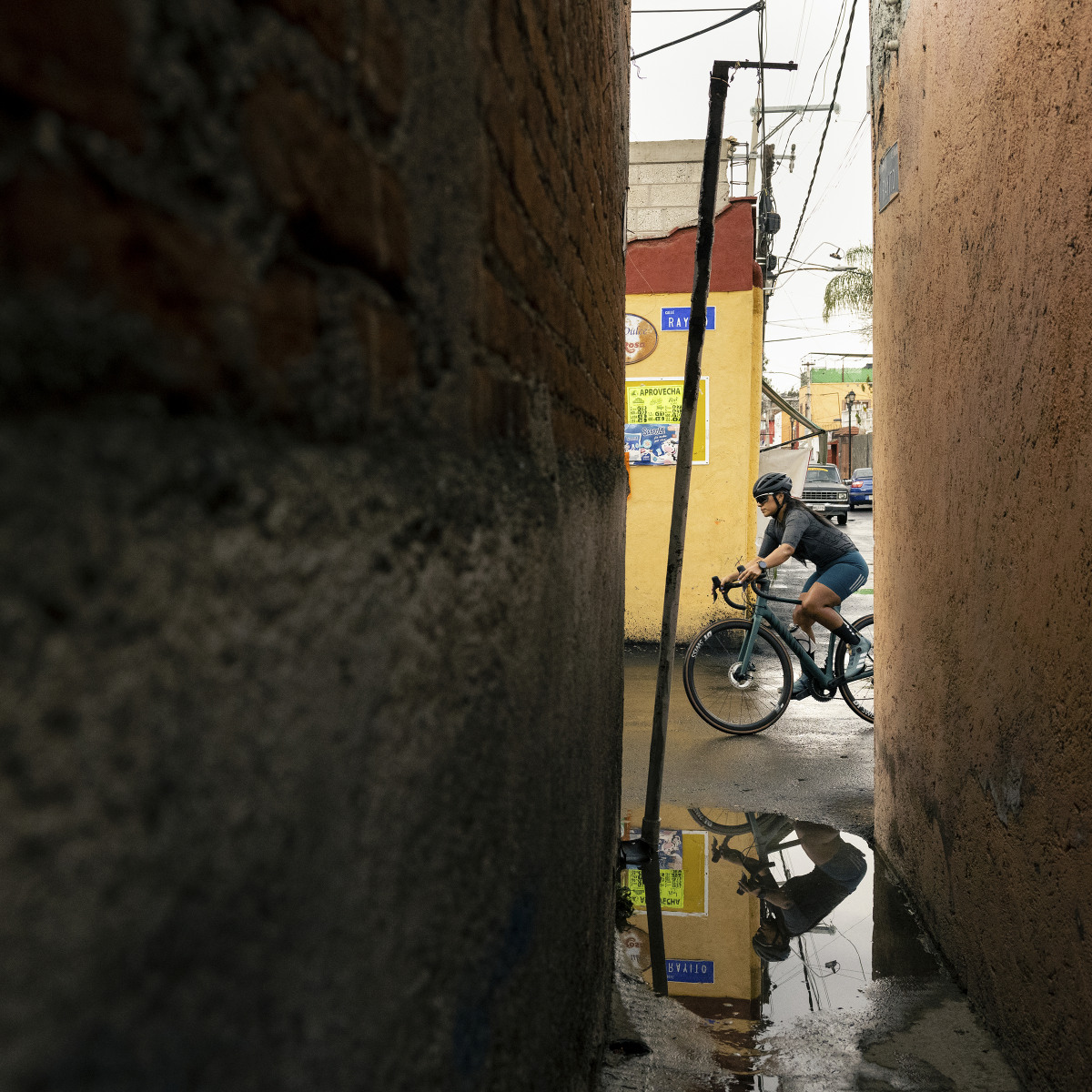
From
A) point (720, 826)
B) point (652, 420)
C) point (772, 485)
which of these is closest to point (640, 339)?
point (652, 420)

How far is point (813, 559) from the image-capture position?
254 inches

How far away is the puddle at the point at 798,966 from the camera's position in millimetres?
2785

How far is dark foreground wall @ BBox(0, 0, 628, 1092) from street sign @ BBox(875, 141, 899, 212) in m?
3.43

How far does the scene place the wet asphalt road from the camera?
501 centimetres

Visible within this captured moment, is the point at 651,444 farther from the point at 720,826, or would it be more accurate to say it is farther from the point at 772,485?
the point at 720,826

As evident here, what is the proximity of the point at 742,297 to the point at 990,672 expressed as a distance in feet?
20.7

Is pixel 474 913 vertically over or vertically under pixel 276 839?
under

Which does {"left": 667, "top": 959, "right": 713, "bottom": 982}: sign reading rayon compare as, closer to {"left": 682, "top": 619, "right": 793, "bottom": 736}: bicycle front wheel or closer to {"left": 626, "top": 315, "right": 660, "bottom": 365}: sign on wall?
{"left": 682, "top": 619, "right": 793, "bottom": 736}: bicycle front wheel

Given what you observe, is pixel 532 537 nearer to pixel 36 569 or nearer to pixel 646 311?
pixel 36 569

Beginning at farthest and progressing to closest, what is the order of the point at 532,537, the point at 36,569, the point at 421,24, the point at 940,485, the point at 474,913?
1. the point at 940,485
2. the point at 532,537
3. the point at 474,913
4. the point at 421,24
5. the point at 36,569

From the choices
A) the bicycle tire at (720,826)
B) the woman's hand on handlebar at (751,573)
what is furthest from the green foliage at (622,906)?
the woman's hand on handlebar at (751,573)

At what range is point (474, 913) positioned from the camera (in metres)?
0.92

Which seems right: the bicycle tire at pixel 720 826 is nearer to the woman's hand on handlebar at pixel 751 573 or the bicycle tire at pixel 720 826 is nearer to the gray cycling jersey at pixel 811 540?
the woman's hand on handlebar at pixel 751 573

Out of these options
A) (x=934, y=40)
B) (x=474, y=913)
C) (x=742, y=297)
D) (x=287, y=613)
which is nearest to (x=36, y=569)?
(x=287, y=613)
